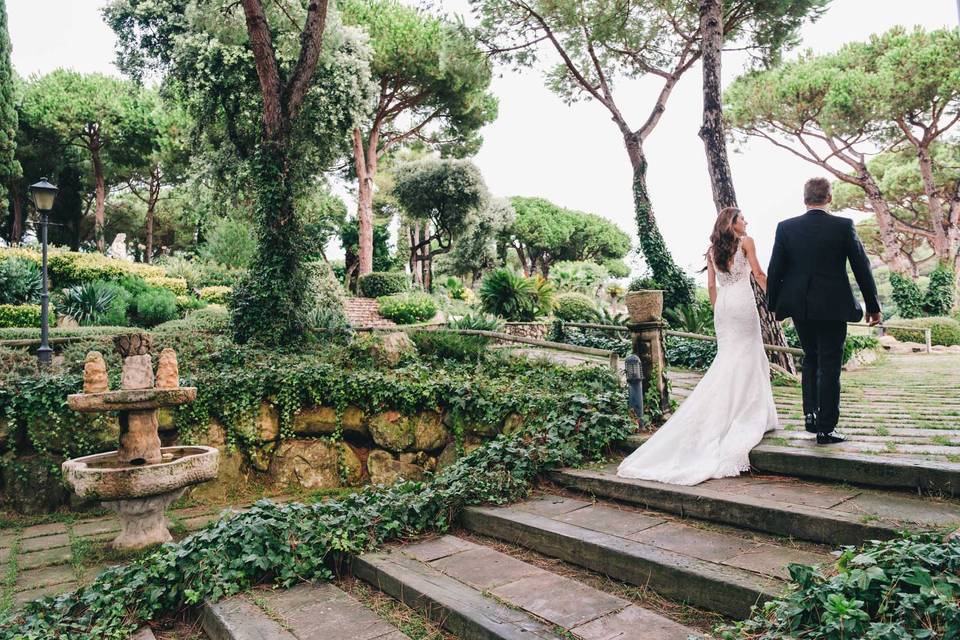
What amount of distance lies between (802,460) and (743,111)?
68.4ft

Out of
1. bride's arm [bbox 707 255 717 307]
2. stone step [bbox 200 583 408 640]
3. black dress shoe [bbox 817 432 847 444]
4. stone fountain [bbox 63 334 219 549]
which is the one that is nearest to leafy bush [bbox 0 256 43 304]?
stone fountain [bbox 63 334 219 549]

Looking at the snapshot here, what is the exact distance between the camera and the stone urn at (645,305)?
4.90m

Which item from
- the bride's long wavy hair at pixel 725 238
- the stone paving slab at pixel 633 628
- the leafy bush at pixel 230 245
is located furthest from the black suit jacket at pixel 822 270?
the leafy bush at pixel 230 245

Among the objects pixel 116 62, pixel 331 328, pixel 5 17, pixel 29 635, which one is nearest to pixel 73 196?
pixel 5 17

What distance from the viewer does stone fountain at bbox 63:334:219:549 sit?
14.0ft

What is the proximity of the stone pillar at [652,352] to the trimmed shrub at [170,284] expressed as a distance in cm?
1395

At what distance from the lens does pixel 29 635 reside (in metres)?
2.85

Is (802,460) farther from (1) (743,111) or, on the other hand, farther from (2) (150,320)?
(1) (743,111)

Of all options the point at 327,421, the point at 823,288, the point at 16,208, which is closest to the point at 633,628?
the point at 823,288

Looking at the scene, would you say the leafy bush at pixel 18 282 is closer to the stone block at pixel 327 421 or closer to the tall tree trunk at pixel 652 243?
the stone block at pixel 327 421

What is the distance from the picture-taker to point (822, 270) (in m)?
3.79

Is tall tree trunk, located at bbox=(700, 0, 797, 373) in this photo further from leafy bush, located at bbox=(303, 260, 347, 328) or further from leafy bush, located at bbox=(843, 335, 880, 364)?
leafy bush, located at bbox=(303, 260, 347, 328)

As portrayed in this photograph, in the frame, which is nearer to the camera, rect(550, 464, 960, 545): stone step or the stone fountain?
rect(550, 464, 960, 545): stone step

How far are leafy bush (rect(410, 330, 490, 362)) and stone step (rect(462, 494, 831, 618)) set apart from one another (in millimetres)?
4125
